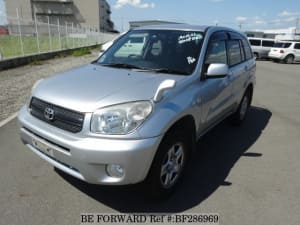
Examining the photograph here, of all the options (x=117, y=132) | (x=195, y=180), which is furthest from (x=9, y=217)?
(x=195, y=180)

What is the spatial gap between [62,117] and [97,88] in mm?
452

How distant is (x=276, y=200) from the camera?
312cm

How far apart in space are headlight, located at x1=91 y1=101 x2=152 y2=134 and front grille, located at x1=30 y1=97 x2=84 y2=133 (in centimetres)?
15

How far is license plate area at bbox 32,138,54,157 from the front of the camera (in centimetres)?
A: 271

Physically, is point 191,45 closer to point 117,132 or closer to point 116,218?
point 117,132

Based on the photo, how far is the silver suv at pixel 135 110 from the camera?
2.46m

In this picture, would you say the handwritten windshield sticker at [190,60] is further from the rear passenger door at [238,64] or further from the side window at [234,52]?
the side window at [234,52]

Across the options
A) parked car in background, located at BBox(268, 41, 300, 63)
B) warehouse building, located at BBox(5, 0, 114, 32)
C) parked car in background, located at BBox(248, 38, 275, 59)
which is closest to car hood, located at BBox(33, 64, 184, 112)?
parked car in background, located at BBox(268, 41, 300, 63)

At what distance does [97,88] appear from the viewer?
2812mm

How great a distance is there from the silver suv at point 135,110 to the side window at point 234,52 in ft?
1.54

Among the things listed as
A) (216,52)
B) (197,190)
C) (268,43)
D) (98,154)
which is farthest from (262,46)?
(98,154)

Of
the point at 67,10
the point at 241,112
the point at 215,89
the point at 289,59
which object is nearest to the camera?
the point at 215,89

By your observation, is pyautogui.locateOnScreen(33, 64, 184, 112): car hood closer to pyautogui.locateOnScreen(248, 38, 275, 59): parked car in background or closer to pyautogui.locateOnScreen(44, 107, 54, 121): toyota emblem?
pyautogui.locateOnScreen(44, 107, 54, 121): toyota emblem

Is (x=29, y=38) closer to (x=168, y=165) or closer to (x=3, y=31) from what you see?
(x=3, y=31)
